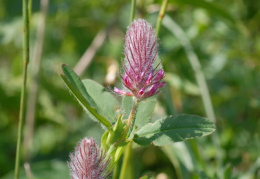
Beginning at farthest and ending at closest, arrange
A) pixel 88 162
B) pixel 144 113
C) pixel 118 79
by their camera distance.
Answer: pixel 118 79, pixel 144 113, pixel 88 162

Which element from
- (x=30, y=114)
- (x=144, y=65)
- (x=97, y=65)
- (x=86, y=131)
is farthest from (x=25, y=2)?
(x=97, y=65)

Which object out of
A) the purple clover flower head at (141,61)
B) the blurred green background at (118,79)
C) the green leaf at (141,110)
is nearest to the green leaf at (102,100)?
the green leaf at (141,110)

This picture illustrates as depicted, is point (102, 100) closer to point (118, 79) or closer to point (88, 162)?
point (88, 162)

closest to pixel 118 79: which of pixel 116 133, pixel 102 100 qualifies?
pixel 102 100

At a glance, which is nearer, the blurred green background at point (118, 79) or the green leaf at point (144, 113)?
the green leaf at point (144, 113)

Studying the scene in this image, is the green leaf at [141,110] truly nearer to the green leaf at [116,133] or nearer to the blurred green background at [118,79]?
the green leaf at [116,133]

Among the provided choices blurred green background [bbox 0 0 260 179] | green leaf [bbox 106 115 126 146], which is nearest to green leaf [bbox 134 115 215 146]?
green leaf [bbox 106 115 126 146]

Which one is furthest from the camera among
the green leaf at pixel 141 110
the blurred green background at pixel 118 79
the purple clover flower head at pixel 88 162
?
the blurred green background at pixel 118 79
